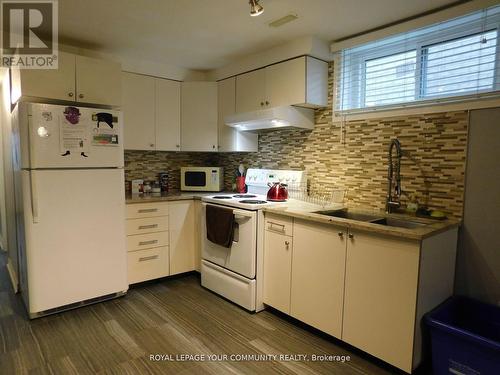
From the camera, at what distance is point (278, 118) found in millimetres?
2561

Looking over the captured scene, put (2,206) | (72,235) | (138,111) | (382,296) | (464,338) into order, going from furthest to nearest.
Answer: (2,206) → (138,111) → (72,235) → (382,296) → (464,338)

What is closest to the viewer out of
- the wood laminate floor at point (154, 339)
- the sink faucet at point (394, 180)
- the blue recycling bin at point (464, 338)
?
the blue recycling bin at point (464, 338)

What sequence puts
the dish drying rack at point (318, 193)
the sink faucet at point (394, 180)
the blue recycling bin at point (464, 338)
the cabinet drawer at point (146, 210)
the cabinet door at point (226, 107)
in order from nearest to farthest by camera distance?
the blue recycling bin at point (464, 338) → the sink faucet at point (394, 180) → the dish drying rack at point (318, 193) → the cabinet drawer at point (146, 210) → the cabinet door at point (226, 107)

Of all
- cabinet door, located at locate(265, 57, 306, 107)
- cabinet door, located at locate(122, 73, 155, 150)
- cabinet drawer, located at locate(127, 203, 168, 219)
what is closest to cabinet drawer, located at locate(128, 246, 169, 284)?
cabinet drawer, located at locate(127, 203, 168, 219)

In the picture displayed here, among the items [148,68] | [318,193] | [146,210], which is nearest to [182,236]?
[146,210]

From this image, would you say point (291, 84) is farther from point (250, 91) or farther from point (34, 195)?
point (34, 195)

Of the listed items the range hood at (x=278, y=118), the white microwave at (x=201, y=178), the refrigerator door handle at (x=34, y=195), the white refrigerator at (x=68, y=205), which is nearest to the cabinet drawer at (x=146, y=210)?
the white refrigerator at (x=68, y=205)

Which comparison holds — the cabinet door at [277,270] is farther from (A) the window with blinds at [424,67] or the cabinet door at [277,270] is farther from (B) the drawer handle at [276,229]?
(A) the window with blinds at [424,67]

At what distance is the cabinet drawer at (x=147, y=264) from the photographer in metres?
2.95

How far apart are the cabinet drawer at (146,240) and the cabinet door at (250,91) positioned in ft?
4.87

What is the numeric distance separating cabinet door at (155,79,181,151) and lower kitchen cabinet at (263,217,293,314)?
1.54m

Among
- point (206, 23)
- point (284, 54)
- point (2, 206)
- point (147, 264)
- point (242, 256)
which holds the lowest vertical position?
point (147, 264)

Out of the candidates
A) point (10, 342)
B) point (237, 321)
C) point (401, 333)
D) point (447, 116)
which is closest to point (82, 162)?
point (10, 342)

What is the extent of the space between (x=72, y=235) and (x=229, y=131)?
179cm
